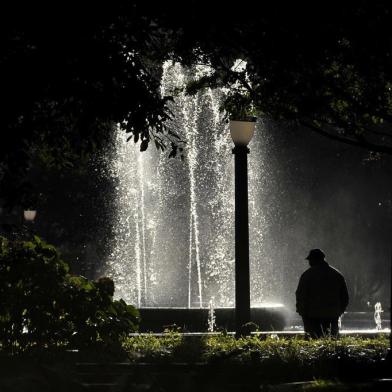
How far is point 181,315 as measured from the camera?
61.7 ft

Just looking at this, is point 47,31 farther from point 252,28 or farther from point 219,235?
point 219,235

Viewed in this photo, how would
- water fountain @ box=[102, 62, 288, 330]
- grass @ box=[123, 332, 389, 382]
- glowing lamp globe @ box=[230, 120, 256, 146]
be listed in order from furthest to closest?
water fountain @ box=[102, 62, 288, 330]
glowing lamp globe @ box=[230, 120, 256, 146]
grass @ box=[123, 332, 389, 382]

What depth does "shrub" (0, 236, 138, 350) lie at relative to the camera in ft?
34.9

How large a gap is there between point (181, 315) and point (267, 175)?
96.3ft

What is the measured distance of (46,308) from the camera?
10.7 meters

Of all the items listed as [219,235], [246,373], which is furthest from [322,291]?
[219,235]

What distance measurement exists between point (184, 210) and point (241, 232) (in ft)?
80.0

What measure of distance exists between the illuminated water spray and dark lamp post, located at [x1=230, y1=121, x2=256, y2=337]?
54.9 ft

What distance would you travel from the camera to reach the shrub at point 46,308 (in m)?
10.6

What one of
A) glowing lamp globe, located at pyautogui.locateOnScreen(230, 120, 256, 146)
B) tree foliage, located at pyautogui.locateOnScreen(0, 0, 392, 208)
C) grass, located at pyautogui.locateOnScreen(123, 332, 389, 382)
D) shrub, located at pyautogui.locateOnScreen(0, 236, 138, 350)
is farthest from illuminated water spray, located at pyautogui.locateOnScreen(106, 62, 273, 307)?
Result: shrub, located at pyautogui.locateOnScreen(0, 236, 138, 350)

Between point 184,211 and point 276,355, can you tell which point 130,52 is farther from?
point 184,211

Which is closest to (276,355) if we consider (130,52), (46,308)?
(46,308)

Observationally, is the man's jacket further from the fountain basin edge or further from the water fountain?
the water fountain

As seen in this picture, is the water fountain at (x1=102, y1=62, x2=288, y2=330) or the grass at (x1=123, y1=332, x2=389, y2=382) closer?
the grass at (x1=123, y1=332, x2=389, y2=382)
